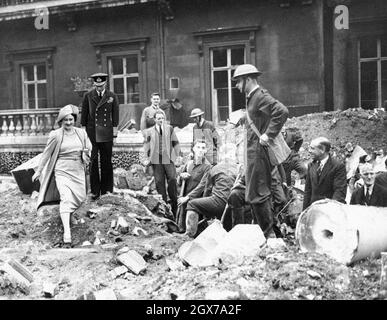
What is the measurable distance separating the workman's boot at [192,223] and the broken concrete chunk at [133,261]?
3.62 ft

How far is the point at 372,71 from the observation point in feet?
41.8

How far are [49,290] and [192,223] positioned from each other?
2.10 meters

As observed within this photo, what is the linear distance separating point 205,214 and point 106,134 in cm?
206

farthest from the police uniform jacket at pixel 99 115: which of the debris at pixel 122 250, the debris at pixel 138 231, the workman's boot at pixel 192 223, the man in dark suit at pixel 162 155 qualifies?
the debris at pixel 122 250

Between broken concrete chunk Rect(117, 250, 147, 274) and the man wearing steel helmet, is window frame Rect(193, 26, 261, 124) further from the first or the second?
broken concrete chunk Rect(117, 250, 147, 274)

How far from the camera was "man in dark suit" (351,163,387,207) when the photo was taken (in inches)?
260

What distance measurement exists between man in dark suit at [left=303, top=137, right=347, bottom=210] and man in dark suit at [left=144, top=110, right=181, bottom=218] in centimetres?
297

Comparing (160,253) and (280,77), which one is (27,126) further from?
(160,253)

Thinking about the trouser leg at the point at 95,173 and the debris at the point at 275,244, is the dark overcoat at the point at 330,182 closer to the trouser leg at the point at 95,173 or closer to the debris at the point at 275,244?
the debris at the point at 275,244

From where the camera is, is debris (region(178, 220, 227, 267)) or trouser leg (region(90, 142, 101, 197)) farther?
trouser leg (region(90, 142, 101, 197))

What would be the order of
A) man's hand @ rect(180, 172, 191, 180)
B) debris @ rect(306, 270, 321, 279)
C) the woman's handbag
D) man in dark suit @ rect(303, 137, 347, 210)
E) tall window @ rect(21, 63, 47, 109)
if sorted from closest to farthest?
debris @ rect(306, 270, 321, 279)
the woman's handbag
man in dark suit @ rect(303, 137, 347, 210)
man's hand @ rect(180, 172, 191, 180)
tall window @ rect(21, 63, 47, 109)

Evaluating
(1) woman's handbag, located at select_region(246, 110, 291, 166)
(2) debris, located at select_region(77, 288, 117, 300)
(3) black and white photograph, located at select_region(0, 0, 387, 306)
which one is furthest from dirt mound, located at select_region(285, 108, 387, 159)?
(2) debris, located at select_region(77, 288, 117, 300)

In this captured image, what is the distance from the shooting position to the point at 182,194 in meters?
8.39

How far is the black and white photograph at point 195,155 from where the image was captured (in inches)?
220
